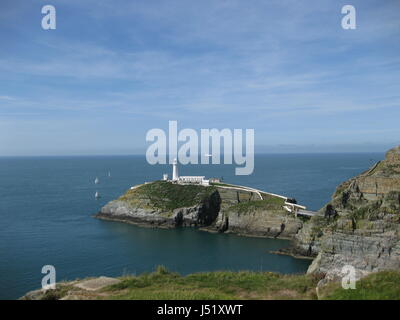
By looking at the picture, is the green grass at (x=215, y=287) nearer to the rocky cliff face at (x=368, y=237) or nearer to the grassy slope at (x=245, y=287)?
the grassy slope at (x=245, y=287)

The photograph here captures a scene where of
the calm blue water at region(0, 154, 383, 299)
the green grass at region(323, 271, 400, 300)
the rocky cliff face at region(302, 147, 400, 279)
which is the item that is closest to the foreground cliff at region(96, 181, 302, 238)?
the calm blue water at region(0, 154, 383, 299)

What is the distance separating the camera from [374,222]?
30.0 meters

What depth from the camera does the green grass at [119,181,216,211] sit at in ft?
179

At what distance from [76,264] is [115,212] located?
22.1 m

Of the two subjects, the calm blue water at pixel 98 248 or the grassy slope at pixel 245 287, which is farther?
the calm blue water at pixel 98 248

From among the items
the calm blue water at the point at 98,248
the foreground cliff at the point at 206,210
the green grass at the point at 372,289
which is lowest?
the calm blue water at the point at 98,248

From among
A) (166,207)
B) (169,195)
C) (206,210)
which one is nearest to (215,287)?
(206,210)

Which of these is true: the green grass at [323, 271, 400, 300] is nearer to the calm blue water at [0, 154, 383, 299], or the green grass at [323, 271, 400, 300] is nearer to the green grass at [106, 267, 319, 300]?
the green grass at [106, 267, 319, 300]

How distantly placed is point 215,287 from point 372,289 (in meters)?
6.17

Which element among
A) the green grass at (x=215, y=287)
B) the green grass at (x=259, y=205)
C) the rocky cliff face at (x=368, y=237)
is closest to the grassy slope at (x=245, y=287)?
the green grass at (x=215, y=287)

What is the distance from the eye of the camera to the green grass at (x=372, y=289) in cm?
1293

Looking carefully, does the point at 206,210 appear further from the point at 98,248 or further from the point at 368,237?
the point at 368,237

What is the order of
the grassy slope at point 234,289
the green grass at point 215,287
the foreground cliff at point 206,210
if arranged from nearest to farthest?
the grassy slope at point 234,289 → the green grass at point 215,287 → the foreground cliff at point 206,210
